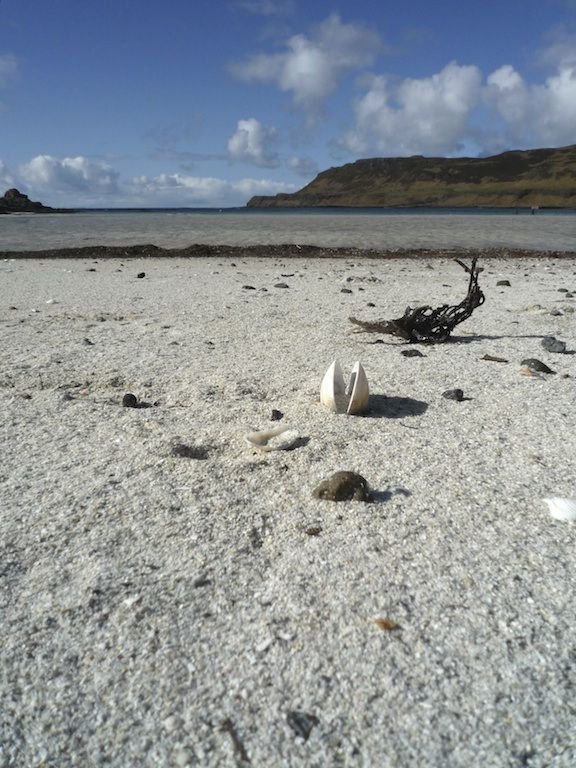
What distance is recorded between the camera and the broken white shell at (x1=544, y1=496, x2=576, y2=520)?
99.3 inches

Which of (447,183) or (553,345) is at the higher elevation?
(447,183)

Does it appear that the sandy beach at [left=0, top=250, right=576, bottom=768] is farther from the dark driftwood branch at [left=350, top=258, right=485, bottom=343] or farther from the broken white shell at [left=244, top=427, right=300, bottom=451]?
the dark driftwood branch at [left=350, top=258, right=485, bottom=343]

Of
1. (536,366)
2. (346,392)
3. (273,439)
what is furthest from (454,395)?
(273,439)

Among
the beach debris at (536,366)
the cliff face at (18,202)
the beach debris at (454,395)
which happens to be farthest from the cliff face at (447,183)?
the beach debris at (454,395)

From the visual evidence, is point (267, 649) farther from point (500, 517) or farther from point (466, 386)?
point (466, 386)

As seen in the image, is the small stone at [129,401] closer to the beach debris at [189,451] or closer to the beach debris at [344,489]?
the beach debris at [189,451]

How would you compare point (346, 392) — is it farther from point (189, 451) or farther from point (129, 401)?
point (129, 401)

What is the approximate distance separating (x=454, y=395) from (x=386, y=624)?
229 centimetres

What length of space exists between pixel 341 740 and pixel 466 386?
3.04 meters

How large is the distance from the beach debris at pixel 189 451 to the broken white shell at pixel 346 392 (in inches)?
32.9

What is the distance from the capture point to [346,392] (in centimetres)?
374

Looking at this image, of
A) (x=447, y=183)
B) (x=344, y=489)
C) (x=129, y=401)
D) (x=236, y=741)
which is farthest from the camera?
(x=447, y=183)

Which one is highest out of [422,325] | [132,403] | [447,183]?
[447,183]

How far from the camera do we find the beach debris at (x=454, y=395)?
3.98 meters
